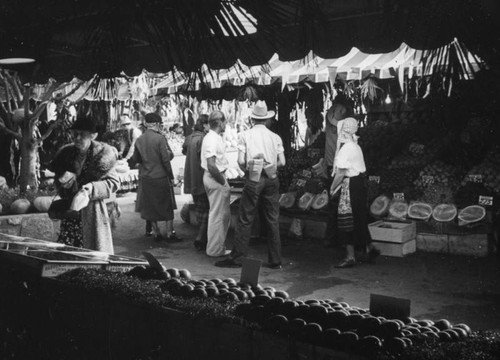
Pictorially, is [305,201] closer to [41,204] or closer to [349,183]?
[349,183]

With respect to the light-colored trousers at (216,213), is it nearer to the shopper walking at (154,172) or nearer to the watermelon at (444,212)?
the shopper walking at (154,172)

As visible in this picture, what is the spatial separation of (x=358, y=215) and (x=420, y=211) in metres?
1.44

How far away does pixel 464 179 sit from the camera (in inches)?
316

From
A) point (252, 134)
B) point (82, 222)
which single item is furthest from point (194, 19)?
point (252, 134)

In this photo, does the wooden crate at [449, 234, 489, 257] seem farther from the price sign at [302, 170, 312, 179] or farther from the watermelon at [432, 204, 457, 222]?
the price sign at [302, 170, 312, 179]

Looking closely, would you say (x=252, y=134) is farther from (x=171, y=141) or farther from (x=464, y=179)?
(x=171, y=141)

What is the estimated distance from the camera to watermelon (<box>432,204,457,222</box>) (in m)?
7.75

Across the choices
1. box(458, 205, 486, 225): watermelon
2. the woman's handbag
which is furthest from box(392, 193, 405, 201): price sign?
the woman's handbag

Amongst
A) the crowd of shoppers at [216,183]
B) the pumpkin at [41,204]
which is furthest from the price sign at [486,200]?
the pumpkin at [41,204]

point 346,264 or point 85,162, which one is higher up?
point 85,162

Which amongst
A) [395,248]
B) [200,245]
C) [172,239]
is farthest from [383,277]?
[172,239]

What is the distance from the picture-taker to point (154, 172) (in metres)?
8.58

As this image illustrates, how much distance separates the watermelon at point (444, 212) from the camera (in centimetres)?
775

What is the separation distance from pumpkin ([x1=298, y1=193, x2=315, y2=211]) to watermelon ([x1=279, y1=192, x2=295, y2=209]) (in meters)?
0.15
